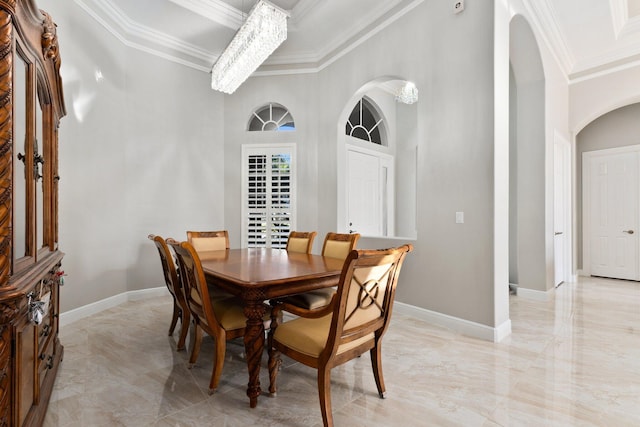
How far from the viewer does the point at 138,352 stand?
2.49 meters

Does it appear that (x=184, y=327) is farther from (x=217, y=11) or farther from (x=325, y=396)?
(x=217, y=11)

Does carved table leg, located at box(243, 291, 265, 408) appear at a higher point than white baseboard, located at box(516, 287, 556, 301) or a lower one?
higher

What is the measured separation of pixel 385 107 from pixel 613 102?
11.2 feet

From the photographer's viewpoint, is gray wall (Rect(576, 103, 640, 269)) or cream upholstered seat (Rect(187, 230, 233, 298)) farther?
gray wall (Rect(576, 103, 640, 269))

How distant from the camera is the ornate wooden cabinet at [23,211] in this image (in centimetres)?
104

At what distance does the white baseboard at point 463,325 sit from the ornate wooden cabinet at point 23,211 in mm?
3016

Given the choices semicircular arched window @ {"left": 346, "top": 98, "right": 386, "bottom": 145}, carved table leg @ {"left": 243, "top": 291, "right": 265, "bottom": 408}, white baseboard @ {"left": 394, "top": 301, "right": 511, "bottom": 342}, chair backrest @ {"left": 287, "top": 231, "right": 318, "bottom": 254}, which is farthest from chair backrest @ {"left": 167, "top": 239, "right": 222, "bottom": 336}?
semicircular arched window @ {"left": 346, "top": 98, "right": 386, "bottom": 145}

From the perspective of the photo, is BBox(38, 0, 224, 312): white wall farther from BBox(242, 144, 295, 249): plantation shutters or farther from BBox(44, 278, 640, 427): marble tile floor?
BBox(44, 278, 640, 427): marble tile floor

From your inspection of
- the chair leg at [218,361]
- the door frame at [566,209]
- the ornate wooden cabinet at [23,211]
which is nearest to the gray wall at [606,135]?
the door frame at [566,209]

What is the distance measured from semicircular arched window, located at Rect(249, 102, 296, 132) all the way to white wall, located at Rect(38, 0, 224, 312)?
21.7 inches

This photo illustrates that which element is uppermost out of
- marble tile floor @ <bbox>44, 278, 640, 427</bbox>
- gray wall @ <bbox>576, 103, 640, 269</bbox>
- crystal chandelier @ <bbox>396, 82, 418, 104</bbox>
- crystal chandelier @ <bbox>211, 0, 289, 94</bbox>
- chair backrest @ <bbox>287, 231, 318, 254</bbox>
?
crystal chandelier @ <bbox>396, 82, 418, 104</bbox>

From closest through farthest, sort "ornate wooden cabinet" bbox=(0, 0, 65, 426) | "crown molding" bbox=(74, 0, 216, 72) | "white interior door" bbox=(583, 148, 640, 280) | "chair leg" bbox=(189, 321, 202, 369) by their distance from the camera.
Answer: "ornate wooden cabinet" bbox=(0, 0, 65, 426), "chair leg" bbox=(189, 321, 202, 369), "crown molding" bbox=(74, 0, 216, 72), "white interior door" bbox=(583, 148, 640, 280)

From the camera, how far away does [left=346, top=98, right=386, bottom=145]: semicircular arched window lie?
520cm

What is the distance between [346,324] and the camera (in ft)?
5.14
